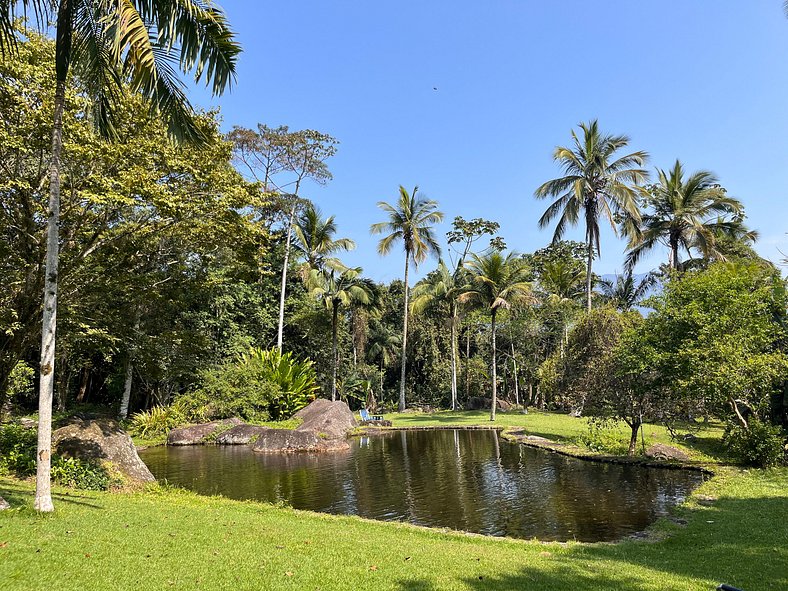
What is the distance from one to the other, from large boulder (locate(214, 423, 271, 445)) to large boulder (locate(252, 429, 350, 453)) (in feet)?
4.45

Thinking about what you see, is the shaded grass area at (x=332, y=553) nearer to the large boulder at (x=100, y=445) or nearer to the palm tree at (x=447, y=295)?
the large boulder at (x=100, y=445)

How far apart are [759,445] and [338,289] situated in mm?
24873

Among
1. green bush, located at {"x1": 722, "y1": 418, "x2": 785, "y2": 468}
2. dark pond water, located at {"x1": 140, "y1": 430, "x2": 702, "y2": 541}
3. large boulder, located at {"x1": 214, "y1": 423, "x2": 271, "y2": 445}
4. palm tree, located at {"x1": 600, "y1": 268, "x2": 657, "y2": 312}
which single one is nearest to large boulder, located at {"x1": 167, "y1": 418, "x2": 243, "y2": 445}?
large boulder, located at {"x1": 214, "y1": 423, "x2": 271, "y2": 445}

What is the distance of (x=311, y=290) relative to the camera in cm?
3328

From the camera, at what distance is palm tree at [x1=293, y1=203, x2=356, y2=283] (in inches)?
1375

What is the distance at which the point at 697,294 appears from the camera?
16.9 meters

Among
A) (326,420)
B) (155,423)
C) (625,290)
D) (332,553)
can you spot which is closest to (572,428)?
(326,420)

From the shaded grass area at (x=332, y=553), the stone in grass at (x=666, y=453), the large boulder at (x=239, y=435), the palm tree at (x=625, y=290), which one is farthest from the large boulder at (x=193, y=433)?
A: the palm tree at (x=625, y=290)

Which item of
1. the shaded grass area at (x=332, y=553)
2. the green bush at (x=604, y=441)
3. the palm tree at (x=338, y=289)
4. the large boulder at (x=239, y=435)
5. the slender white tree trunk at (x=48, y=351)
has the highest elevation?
the palm tree at (x=338, y=289)

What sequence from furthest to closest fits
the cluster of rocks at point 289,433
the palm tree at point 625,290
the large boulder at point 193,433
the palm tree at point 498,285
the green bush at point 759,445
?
the palm tree at point 625,290, the palm tree at point 498,285, the large boulder at point 193,433, the cluster of rocks at point 289,433, the green bush at point 759,445

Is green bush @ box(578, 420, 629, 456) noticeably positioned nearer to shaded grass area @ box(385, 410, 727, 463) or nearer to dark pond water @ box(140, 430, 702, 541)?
shaded grass area @ box(385, 410, 727, 463)

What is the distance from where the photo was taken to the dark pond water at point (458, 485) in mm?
10867

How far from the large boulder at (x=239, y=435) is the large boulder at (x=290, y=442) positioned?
1.36 metres

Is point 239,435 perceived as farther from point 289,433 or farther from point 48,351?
point 48,351
